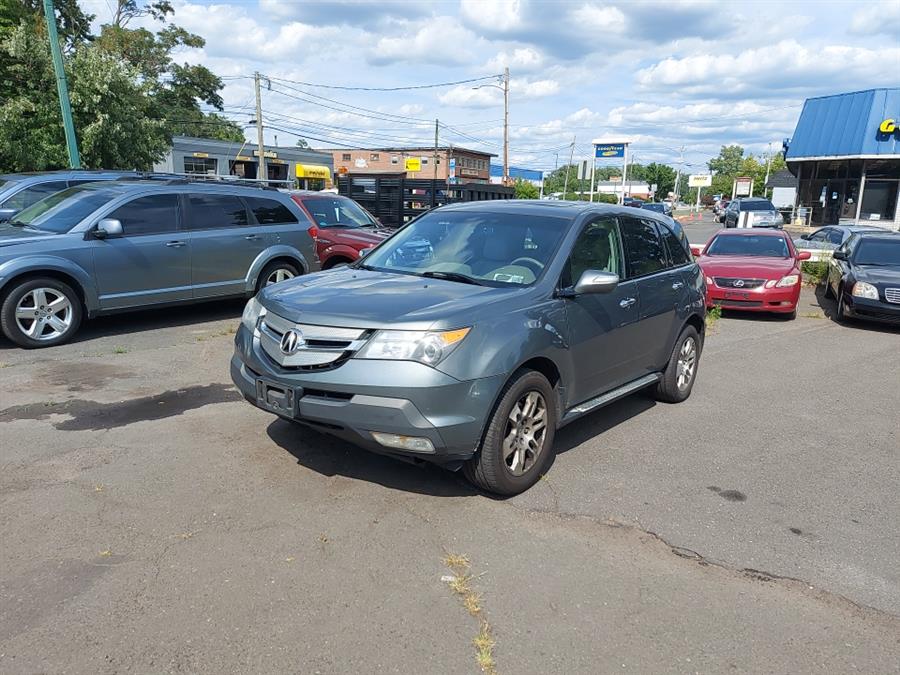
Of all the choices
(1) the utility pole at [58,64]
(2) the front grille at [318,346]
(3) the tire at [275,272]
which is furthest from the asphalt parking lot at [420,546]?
(1) the utility pole at [58,64]

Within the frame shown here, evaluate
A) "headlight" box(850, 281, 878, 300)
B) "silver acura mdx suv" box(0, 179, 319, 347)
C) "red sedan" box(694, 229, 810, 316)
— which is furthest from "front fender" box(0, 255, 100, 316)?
"headlight" box(850, 281, 878, 300)

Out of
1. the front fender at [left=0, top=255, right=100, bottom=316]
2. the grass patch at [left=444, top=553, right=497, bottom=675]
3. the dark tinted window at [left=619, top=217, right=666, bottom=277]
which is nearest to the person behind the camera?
the grass patch at [left=444, top=553, right=497, bottom=675]

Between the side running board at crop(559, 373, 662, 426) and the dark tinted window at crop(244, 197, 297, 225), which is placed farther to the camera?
the dark tinted window at crop(244, 197, 297, 225)

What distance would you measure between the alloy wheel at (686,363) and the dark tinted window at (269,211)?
6.05 m

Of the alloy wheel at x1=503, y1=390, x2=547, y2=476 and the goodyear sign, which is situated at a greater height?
the goodyear sign

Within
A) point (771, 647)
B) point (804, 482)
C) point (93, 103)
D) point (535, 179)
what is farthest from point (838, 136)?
point (535, 179)

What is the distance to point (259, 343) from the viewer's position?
4320 millimetres

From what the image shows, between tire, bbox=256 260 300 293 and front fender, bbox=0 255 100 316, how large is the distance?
2271mm

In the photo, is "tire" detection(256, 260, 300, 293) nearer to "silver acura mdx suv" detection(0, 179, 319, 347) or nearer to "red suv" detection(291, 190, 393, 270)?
"silver acura mdx suv" detection(0, 179, 319, 347)

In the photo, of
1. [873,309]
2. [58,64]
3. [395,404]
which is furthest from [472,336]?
[58,64]

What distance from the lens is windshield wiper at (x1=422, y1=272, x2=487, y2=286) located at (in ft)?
15.2

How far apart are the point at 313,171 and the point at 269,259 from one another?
4790 cm

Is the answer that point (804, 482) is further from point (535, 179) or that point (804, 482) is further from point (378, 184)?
point (535, 179)

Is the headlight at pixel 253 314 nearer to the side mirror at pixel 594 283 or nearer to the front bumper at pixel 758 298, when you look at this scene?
the side mirror at pixel 594 283
